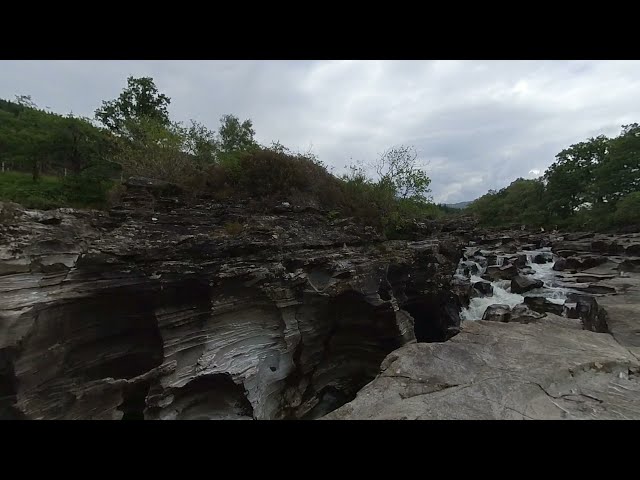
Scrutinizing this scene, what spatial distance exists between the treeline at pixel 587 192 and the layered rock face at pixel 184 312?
39.1 meters

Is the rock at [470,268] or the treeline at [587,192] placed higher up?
the treeline at [587,192]

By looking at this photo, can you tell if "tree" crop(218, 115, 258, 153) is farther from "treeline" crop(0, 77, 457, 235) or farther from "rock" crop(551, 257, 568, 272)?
"rock" crop(551, 257, 568, 272)

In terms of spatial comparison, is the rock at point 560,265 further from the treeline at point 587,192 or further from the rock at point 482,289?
the treeline at point 587,192

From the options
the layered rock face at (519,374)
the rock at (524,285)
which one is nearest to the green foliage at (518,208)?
the rock at (524,285)

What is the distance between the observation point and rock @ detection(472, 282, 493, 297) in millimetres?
18875

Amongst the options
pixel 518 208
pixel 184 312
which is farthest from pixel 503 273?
pixel 518 208

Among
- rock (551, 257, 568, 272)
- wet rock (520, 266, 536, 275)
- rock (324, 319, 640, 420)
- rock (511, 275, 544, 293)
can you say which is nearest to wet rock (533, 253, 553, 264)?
rock (551, 257, 568, 272)

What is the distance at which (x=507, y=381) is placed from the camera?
556 cm

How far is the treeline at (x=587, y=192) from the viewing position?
3791cm

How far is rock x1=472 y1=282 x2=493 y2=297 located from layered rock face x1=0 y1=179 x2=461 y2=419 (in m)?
9.49

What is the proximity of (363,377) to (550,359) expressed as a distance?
6.30 meters
